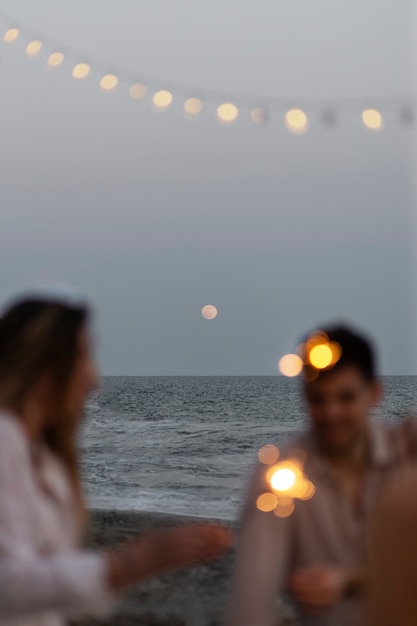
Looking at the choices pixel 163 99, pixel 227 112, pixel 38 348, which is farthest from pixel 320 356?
pixel 163 99

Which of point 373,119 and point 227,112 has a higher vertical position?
point 227,112

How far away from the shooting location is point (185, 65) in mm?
4391

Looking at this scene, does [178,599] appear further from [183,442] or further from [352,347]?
[183,442]

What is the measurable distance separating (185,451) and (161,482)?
7.16 m

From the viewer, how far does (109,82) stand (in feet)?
12.3

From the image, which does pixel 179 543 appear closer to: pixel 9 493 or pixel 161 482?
pixel 9 493

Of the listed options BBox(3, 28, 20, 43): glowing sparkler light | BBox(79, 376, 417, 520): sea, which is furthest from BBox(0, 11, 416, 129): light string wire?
BBox(79, 376, 417, 520): sea

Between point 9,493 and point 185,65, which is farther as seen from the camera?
point 185,65

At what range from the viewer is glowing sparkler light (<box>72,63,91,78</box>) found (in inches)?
147

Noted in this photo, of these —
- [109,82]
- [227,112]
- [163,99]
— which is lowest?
[227,112]

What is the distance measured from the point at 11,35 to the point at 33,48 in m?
0.14

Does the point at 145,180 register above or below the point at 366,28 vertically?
above

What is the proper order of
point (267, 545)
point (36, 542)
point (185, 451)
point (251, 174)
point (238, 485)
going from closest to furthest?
point (36, 542)
point (267, 545)
point (251, 174)
point (238, 485)
point (185, 451)

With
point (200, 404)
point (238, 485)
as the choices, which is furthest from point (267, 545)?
point (200, 404)
